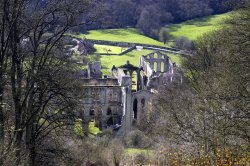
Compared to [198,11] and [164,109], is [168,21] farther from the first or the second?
[164,109]

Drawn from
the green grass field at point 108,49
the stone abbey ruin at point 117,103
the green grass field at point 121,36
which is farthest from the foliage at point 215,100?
the green grass field at point 121,36

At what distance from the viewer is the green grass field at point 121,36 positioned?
73.5 m

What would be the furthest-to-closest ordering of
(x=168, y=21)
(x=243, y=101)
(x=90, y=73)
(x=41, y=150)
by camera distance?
(x=168, y=21), (x=90, y=73), (x=243, y=101), (x=41, y=150)

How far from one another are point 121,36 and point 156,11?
15143mm

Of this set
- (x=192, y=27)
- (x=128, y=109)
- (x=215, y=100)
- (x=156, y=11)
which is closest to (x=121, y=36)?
(x=156, y=11)

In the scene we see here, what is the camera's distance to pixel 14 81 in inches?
428

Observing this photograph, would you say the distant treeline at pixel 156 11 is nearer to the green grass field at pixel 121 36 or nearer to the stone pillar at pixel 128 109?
the green grass field at pixel 121 36

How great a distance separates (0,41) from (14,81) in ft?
3.92

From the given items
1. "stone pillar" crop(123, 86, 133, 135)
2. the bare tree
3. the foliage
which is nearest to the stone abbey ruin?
"stone pillar" crop(123, 86, 133, 135)

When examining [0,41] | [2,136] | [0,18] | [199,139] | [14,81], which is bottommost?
[199,139]

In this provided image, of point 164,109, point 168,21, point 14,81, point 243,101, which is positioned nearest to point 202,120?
point 243,101

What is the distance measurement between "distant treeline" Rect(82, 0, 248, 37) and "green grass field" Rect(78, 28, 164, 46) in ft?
5.66

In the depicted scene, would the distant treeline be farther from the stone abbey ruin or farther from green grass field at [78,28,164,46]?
the stone abbey ruin

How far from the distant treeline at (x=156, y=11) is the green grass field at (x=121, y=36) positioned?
1724mm
